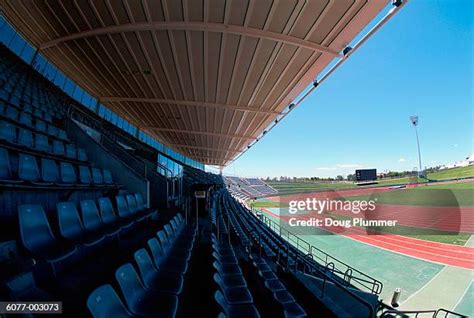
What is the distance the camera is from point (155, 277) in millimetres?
2609

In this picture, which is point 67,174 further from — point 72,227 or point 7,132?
point 72,227

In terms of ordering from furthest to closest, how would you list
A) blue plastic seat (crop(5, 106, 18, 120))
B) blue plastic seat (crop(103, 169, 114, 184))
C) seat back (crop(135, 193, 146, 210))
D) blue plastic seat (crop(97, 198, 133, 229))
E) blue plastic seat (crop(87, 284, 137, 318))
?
blue plastic seat (crop(103, 169, 114, 184))
seat back (crop(135, 193, 146, 210))
blue plastic seat (crop(5, 106, 18, 120))
blue plastic seat (crop(97, 198, 133, 229))
blue plastic seat (crop(87, 284, 137, 318))

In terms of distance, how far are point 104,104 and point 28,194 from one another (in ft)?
44.2

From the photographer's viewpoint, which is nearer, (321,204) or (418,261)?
(418,261)

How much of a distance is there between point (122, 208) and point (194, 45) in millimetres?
6378

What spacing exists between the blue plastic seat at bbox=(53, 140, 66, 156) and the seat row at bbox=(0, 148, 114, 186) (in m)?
→ 0.77

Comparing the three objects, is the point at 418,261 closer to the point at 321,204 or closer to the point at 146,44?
the point at 146,44

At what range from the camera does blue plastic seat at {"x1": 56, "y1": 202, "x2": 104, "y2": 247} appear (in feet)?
8.52

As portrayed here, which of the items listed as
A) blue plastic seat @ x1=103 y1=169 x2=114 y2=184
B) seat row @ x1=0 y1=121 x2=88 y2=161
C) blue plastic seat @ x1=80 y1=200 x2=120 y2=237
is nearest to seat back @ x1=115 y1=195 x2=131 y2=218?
blue plastic seat @ x1=80 y1=200 x2=120 y2=237

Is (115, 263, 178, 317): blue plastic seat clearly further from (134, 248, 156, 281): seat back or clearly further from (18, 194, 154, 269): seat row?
(18, 194, 154, 269): seat row

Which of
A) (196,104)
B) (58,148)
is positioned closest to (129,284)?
(58,148)

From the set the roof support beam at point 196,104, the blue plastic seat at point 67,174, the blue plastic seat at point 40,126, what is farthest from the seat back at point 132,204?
the roof support beam at point 196,104

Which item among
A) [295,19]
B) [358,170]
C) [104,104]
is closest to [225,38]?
[295,19]

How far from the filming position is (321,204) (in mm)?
37875
